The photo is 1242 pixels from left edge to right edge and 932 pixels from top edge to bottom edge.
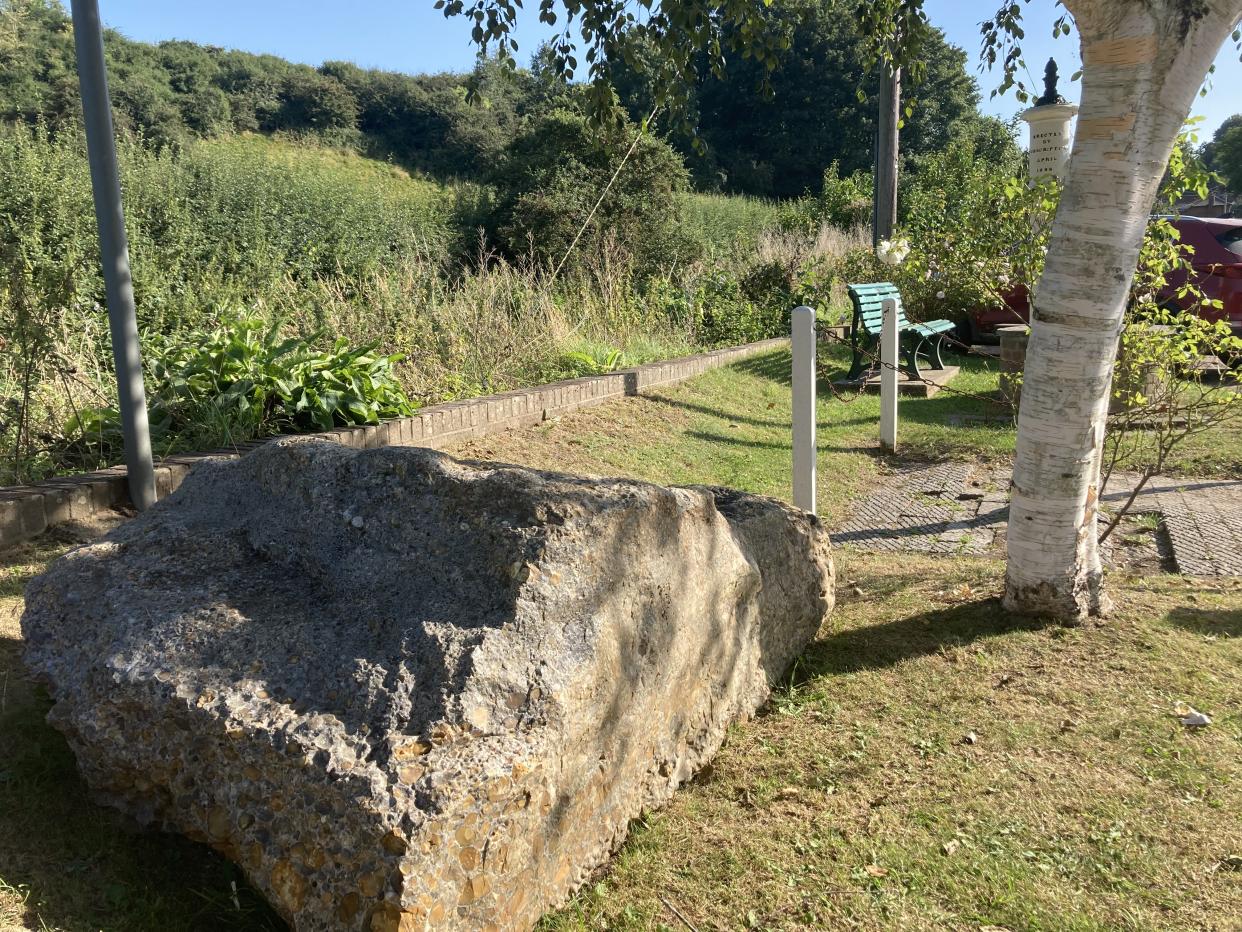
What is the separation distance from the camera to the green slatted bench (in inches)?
398

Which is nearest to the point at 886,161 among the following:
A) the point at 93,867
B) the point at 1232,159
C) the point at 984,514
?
the point at 984,514

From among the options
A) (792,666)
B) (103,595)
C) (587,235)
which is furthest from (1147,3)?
(587,235)

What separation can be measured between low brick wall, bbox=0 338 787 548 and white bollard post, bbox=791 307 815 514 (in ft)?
7.36

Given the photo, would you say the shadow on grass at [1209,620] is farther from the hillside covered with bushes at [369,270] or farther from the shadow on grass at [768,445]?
the shadow on grass at [768,445]

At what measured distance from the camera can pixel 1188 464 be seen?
270 inches

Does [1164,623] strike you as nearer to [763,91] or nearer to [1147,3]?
[1147,3]

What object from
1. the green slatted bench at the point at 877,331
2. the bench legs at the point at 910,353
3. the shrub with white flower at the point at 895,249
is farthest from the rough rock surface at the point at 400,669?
the green slatted bench at the point at 877,331

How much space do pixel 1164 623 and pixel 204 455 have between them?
4.56 meters

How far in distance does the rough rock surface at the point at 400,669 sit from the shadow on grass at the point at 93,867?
0.33 ft

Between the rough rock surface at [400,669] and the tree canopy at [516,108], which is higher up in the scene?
the tree canopy at [516,108]

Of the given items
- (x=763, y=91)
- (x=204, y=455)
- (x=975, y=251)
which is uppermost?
(x=763, y=91)

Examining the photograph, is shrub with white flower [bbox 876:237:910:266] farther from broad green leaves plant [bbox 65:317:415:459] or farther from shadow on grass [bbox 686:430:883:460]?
broad green leaves plant [bbox 65:317:415:459]

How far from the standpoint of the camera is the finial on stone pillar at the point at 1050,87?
37.6 ft

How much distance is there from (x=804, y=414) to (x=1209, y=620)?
206 cm
